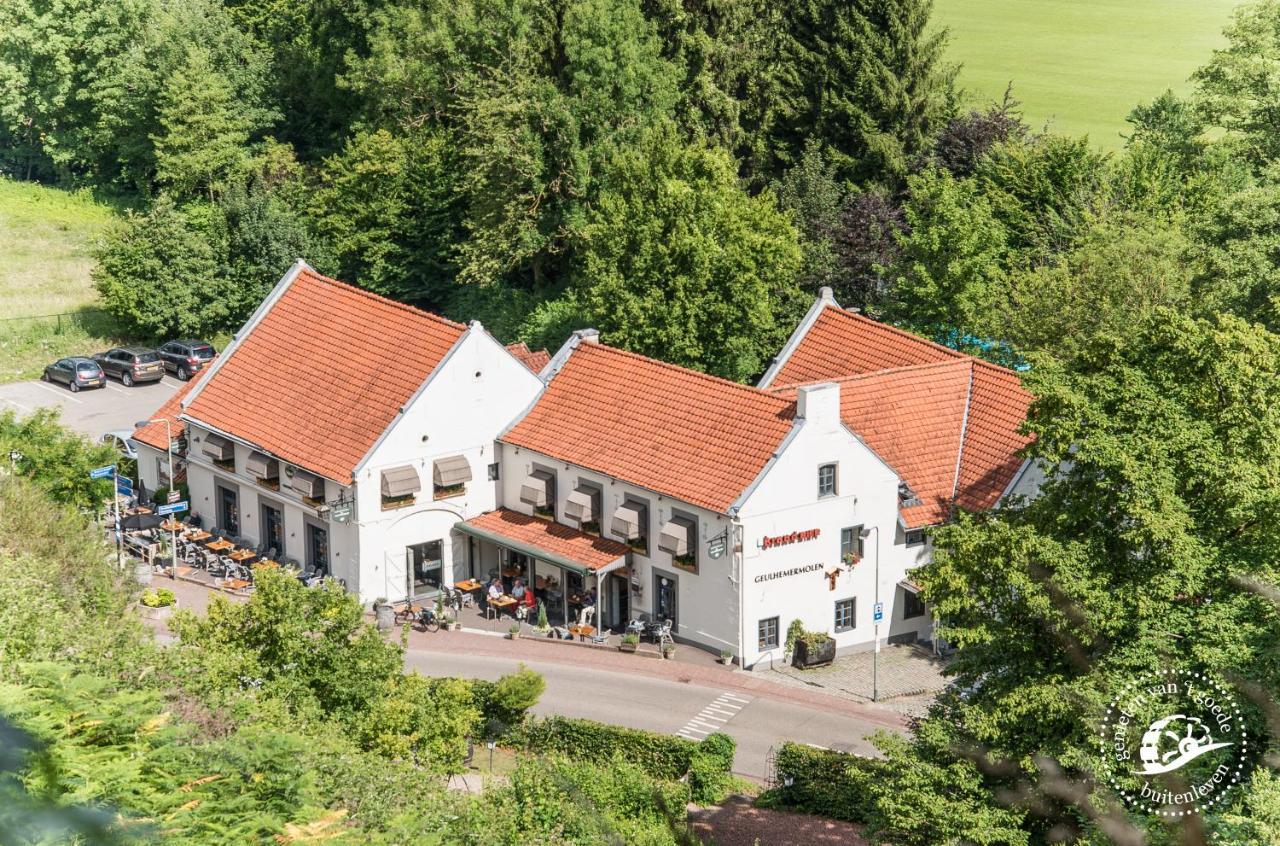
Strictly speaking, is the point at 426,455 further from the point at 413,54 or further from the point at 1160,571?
the point at 413,54

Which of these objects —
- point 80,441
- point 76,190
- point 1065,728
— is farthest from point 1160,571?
point 76,190

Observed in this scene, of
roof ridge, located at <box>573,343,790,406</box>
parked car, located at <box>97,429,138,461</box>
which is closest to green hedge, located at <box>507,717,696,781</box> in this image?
roof ridge, located at <box>573,343,790,406</box>

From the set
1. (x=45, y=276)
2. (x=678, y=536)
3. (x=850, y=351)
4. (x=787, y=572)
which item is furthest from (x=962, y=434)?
(x=45, y=276)

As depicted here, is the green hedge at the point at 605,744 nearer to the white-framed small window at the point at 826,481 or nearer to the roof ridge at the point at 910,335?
the white-framed small window at the point at 826,481

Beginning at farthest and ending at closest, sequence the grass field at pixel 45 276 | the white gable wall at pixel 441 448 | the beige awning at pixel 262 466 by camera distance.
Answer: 1. the grass field at pixel 45 276
2. the beige awning at pixel 262 466
3. the white gable wall at pixel 441 448

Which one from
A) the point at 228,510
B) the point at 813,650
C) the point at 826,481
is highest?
the point at 826,481

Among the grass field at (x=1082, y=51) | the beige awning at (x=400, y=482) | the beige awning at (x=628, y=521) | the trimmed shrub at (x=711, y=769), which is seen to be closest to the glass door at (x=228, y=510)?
the beige awning at (x=400, y=482)

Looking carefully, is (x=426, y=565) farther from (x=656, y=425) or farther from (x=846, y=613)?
(x=846, y=613)
